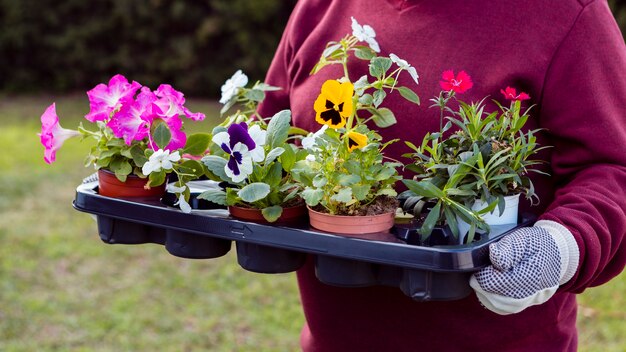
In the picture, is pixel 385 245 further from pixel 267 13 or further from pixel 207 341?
pixel 267 13

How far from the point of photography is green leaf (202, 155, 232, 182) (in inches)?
53.4

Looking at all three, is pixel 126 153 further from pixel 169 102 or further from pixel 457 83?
pixel 457 83

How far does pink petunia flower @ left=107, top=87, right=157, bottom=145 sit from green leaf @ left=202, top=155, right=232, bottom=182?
0.40 ft

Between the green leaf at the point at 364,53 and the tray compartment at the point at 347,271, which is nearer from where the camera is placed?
the tray compartment at the point at 347,271

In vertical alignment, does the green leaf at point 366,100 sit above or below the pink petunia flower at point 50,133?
above

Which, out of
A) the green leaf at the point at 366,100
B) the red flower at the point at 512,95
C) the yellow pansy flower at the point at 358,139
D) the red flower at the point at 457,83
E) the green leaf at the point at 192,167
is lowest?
the green leaf at the point at 192,167

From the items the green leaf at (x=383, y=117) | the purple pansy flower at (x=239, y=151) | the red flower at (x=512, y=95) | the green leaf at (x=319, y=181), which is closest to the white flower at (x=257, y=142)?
the purple pansy flower at (x=239, y=151)

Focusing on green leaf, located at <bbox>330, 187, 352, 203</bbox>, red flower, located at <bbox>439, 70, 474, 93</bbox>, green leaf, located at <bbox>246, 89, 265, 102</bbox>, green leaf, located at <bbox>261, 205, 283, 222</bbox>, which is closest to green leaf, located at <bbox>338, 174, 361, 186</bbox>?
green leaf, located at <bbox>330, 187, 352, 203</bbox>

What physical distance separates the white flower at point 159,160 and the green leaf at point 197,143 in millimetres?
102

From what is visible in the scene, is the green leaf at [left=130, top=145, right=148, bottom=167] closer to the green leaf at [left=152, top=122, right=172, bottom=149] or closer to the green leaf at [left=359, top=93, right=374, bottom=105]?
the green leaf at [left=152, top=122, right=172, bottom=149]

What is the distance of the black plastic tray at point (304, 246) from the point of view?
1.21 metres

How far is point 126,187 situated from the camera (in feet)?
4.77

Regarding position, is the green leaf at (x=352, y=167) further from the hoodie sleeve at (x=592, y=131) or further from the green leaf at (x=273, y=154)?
the hoodie sleeve at (x=592, y=131)

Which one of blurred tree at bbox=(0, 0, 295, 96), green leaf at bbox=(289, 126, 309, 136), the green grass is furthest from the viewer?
blurred tree at bbox=(0, 0, 295, 96)
